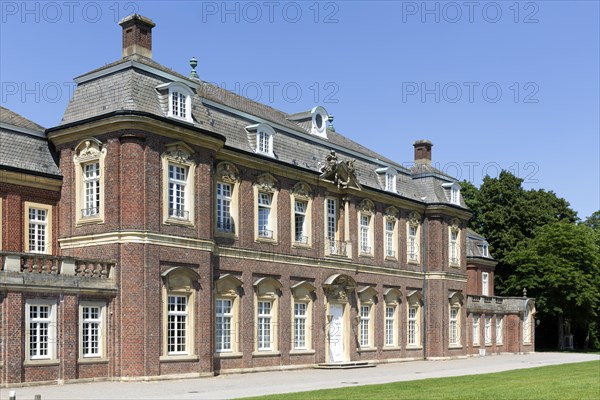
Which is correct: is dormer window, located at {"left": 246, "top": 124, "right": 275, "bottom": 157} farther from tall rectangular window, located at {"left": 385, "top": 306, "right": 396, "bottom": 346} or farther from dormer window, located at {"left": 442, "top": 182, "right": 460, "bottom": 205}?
dormer window, located at {"left": 442, "top": 182, "right": 460, "bottom": 205}

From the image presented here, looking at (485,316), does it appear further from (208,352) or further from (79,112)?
(79,112)

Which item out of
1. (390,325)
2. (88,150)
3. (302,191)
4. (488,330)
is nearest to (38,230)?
(88,150)

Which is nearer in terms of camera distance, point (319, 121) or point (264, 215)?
point (264, 215)

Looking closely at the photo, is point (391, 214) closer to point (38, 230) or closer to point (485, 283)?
point (38, 230)

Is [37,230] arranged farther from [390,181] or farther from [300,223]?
[390,181]

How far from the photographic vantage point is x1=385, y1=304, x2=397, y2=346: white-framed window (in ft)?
139

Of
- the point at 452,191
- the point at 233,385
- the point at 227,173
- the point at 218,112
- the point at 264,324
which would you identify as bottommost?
the point at 233,385

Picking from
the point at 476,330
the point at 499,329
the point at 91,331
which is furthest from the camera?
the point at 499,329

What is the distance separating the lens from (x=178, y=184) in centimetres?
2850

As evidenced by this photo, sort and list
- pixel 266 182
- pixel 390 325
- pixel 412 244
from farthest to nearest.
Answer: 1. pixel 412 244
2. pixel 390 325
3. pixel 266 182

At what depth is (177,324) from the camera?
28.1m

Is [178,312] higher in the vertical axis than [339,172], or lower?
lower

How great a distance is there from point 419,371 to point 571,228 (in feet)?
102

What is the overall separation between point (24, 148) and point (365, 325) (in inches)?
745
